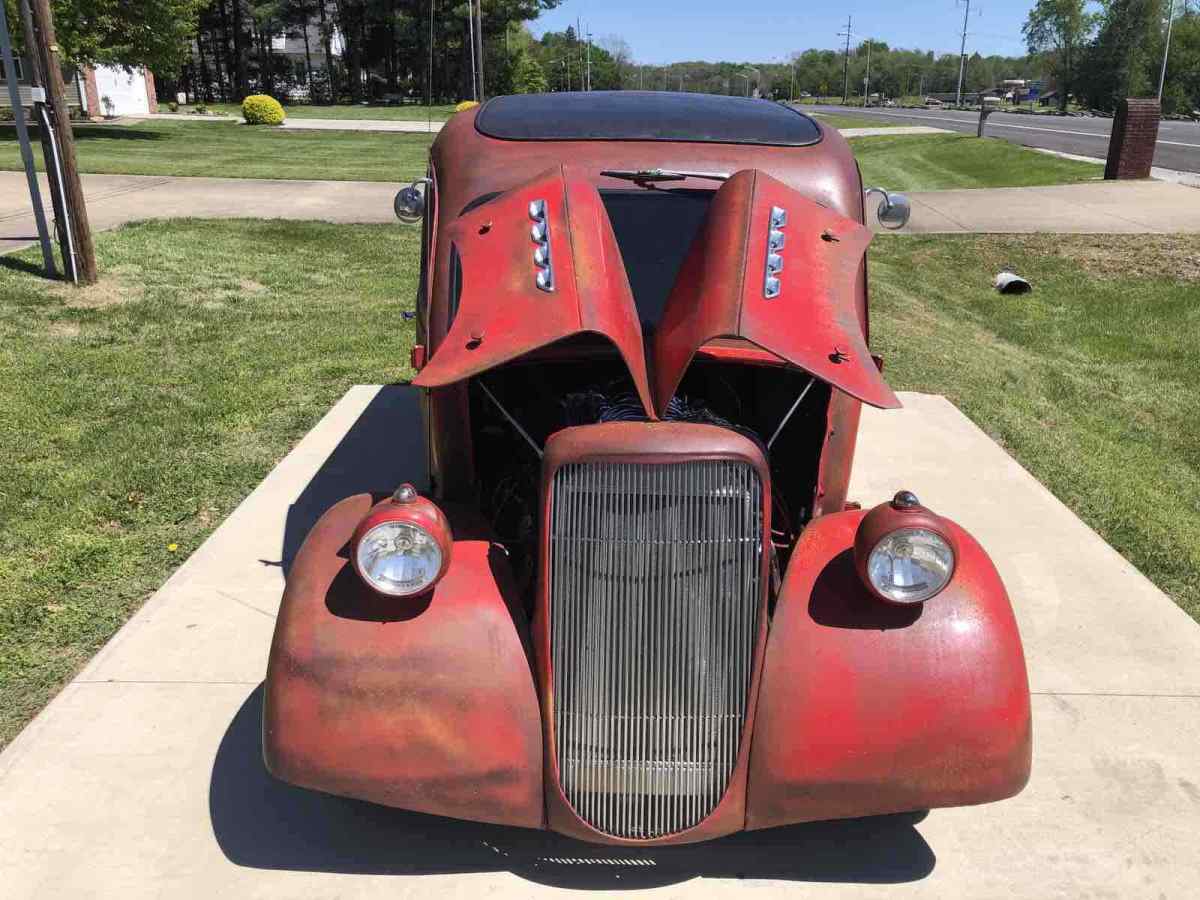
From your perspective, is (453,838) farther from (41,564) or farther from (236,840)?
(41,564)

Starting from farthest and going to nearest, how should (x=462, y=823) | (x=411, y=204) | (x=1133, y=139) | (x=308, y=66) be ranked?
1. (x=308, y=66)
2. (x=1133, y=139)
3. (x=411, y=204)
4. (x=462, y=823)

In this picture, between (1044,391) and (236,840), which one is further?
(1044,391)

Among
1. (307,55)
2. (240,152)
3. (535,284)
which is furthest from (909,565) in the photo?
(307,55)

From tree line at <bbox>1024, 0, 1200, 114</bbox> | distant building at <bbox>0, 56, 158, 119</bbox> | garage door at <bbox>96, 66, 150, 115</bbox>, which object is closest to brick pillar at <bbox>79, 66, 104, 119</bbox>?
distant building at <bbox>0, 56, 158, 119</bbox>

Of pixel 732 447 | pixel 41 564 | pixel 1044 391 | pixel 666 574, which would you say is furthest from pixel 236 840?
pixel 1044 391

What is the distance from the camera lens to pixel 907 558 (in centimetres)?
279

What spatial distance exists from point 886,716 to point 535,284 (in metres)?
1.59

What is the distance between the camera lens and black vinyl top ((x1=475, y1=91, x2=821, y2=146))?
4.05m

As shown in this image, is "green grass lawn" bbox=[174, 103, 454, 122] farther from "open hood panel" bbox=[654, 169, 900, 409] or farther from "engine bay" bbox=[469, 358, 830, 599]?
"open hood panel" bbox=[654, 169, 900, 409]

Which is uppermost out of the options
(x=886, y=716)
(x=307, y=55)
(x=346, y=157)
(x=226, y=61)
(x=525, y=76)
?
(x=307, y=55)

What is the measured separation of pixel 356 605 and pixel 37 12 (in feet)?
26.3

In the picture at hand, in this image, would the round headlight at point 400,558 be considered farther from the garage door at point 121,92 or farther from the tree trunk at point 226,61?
the tree trunk at point 226,61

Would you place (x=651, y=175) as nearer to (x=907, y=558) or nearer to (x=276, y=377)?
(x=907, y=558)

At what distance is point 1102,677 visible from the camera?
13.1 feet
